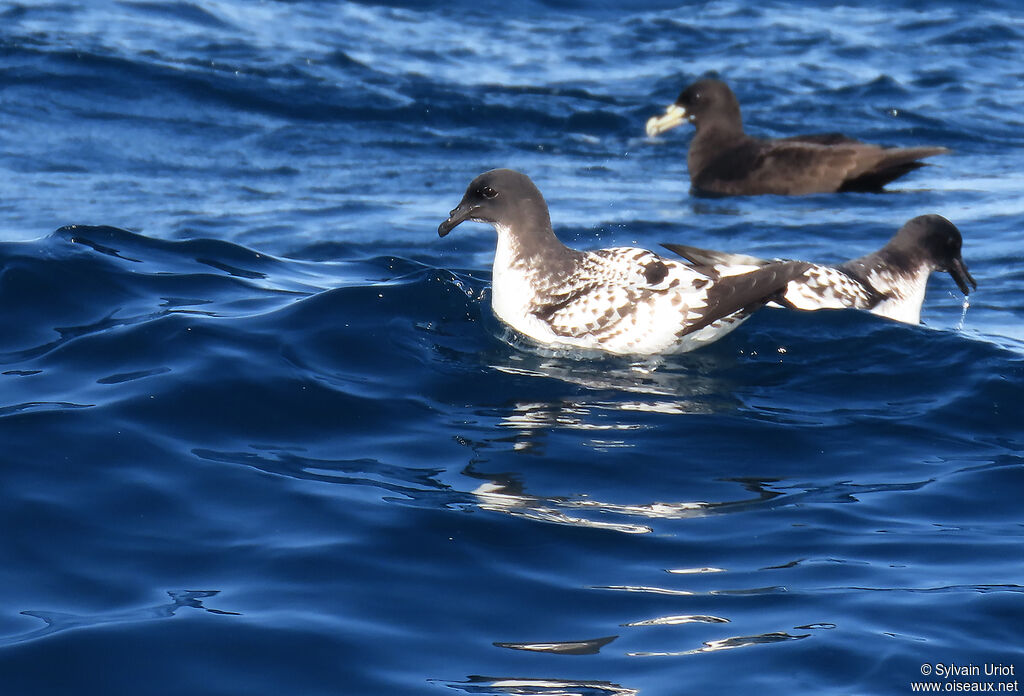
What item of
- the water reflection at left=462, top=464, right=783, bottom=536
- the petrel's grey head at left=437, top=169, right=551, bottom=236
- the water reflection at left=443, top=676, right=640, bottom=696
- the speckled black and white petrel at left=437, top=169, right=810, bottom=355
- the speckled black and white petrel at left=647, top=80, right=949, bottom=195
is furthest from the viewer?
the speckled black and white petrel at left=647, top=80, right=949, bottom=195


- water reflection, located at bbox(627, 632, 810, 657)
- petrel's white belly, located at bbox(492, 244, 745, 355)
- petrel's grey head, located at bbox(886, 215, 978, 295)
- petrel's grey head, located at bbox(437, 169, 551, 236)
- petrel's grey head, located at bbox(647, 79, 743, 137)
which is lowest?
water reflection, located at bbox(627, 632, 810, 657)

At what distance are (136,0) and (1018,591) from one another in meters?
18.2

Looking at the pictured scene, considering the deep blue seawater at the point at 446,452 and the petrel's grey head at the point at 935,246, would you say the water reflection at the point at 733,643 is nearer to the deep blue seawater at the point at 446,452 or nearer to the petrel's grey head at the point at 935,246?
the deep blue seawater at the point at 446,452

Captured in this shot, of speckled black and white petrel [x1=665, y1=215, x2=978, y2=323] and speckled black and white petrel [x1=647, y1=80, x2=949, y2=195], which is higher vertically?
speckled black and white petrel [x1=647, y1=80, x2=949, y2=195]

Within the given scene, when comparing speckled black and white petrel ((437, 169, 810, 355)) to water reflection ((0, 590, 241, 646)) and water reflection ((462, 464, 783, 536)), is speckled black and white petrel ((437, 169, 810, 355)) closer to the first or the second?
water reflection ((462, 464, 783, 536))

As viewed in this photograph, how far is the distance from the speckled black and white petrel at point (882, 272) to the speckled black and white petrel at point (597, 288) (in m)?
0.20

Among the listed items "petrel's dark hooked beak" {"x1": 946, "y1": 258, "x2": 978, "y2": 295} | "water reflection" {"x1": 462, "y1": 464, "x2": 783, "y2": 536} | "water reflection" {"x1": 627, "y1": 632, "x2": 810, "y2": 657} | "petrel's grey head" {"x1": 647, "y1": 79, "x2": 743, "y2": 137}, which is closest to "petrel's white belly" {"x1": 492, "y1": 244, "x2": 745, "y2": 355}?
"water reflection" {"x1": 462, "y1": 464, "x2": 783, "y2": 536}

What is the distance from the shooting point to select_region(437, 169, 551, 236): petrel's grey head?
8.61 metres

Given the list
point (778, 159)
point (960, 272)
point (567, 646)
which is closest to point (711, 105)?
point (778, 159)

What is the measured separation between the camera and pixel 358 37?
778 inches

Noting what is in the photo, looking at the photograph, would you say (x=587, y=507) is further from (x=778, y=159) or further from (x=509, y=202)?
(x=778, y=159)

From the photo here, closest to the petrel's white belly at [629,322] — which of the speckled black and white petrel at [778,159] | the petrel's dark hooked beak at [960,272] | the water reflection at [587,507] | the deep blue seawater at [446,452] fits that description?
the deep blue seawater at [446,452]

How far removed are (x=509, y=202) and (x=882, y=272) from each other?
2885mm

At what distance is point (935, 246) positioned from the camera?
9.81 metres
